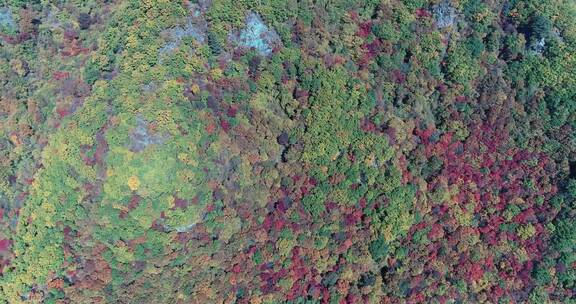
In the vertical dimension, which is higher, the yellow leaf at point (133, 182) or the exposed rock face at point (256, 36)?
the exposed rock face at point (256, 36)

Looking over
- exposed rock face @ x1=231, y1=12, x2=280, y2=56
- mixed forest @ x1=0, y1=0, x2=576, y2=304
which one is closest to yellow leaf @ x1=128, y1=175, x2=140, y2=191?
mixed forest @ x1=0, y1=0, x2=576, y2=304

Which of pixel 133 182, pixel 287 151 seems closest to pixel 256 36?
pixel 287 151

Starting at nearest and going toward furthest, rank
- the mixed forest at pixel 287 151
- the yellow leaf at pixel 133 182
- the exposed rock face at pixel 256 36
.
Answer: the yellow leaf at pixel 133 182 → the mixed forest at pixel 287 151 → the exposed rock face at pixel 256 36

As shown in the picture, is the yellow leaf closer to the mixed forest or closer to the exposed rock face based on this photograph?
the mixed forest

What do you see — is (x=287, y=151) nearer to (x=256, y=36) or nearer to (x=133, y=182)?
(x=256, y=36)

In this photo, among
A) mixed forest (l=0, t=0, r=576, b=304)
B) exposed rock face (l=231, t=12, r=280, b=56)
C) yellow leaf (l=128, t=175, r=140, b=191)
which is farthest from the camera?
exposed rock face (l=231, t=12, r=280, b=56)

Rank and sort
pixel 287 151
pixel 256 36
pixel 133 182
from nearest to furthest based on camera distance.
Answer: pixel 133 182, pixel 287 151, pixel 256 36

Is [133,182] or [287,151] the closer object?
[133,182]

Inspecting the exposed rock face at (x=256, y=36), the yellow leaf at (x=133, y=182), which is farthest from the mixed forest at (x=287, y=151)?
the exposed rock face at (x=256, y=36)

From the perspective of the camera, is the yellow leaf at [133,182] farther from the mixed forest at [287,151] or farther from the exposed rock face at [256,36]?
the exposed rock face at [256,36]
